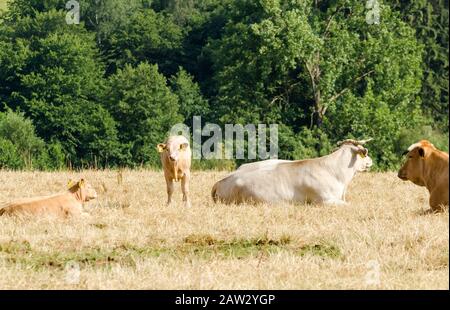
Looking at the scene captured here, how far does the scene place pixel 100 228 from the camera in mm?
13023

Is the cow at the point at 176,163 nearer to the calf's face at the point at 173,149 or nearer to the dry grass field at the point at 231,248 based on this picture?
the calf's face at the point at 173,149

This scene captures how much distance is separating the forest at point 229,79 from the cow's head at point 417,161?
31.9 m

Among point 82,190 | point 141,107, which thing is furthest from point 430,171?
point 141,107

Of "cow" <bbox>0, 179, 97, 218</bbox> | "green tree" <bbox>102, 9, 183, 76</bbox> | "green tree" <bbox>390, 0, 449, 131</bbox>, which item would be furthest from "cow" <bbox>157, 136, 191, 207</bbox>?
"green tree" <bbox>102, 9, 183, 76</bbox>

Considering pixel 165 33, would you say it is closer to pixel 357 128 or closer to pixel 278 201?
pixel 357 128

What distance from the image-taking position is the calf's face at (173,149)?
54.6 ft

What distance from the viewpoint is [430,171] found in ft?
46.4

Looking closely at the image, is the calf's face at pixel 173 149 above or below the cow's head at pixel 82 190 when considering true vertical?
above

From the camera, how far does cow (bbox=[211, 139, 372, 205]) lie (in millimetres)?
16297

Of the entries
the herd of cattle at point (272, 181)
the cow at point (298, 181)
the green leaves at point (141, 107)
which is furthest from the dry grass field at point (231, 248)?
the green leaves at point (141, 107)

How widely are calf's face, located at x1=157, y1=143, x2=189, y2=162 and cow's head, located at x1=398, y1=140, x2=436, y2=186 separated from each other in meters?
3.76

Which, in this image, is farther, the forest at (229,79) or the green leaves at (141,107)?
the green leaves at (141,107)

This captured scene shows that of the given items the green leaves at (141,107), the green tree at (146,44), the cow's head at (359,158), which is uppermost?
the green tree at (146,44)
